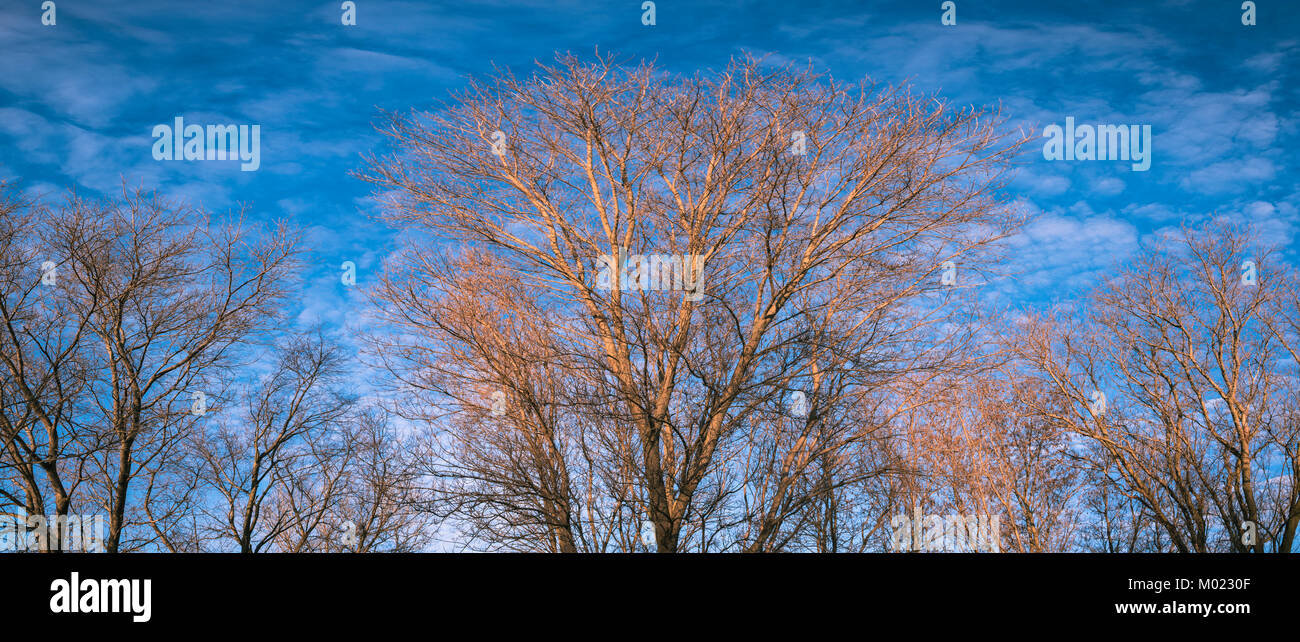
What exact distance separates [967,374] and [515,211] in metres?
7.79

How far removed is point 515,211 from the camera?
48.7 ft
